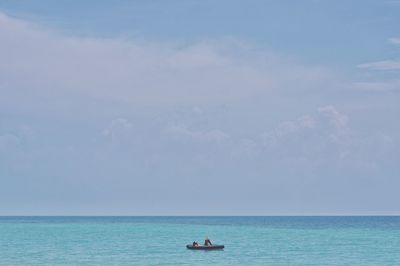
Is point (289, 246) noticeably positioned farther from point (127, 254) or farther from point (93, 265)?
point (93, 265)

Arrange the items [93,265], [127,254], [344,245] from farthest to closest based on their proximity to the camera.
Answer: [344,245] < [127,254] < [93,265]

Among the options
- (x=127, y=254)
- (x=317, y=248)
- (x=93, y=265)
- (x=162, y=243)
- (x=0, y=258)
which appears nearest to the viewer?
(x=93, y=265)

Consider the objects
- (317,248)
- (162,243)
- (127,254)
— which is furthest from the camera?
(162,243)

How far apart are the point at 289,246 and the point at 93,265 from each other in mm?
26223

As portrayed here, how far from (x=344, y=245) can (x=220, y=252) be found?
52.8ft

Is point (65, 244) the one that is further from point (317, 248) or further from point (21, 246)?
point (317, 248)

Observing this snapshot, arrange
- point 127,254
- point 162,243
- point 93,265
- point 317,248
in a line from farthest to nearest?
point 162,243, point 317,248, point 127,254, point 93,265

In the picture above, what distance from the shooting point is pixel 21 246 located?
247 feet

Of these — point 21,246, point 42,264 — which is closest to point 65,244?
point 21,246

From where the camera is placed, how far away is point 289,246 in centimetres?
7419

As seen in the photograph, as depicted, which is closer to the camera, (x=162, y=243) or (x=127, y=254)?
(x=127, y=254)

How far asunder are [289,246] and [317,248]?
13.7ft

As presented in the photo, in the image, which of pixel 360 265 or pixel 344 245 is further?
pixel 344 245

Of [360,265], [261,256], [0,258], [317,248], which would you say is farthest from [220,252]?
[0,258]
